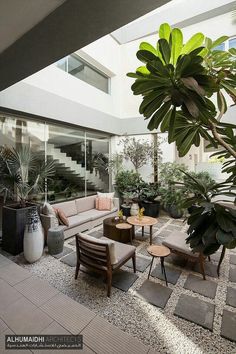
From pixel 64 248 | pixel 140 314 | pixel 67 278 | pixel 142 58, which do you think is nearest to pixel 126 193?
pixel 64 248

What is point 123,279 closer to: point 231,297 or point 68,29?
Result: point 231,297

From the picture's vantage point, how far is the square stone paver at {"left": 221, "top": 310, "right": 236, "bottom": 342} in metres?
1.81

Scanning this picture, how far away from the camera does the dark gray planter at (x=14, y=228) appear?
131 inches

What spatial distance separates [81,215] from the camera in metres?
4.77

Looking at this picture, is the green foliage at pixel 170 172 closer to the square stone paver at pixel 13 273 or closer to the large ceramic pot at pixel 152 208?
the large ceramic pot at pixel 152 208

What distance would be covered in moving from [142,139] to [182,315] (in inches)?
220

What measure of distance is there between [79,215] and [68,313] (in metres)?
2.83

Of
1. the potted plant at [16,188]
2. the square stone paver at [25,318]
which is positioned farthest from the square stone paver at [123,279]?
the potted plant at [16,188]

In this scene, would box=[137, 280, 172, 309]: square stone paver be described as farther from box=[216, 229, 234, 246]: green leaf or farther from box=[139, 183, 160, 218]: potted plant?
box=[139, 183, 160, 218]: potted plant

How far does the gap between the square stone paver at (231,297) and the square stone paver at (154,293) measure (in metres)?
0.70

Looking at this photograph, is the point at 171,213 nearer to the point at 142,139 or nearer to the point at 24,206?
the point at 142,139

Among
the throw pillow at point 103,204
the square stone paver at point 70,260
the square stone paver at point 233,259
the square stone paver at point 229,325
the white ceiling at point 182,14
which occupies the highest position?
the white ceiling at point 182,14

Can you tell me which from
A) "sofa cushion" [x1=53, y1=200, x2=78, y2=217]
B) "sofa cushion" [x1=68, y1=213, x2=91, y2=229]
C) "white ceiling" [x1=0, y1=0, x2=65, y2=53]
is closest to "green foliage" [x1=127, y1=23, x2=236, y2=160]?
"white ceiling" [x1=0, y1=0, x2=65, y2=53]

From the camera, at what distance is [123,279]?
2686 millimetres
